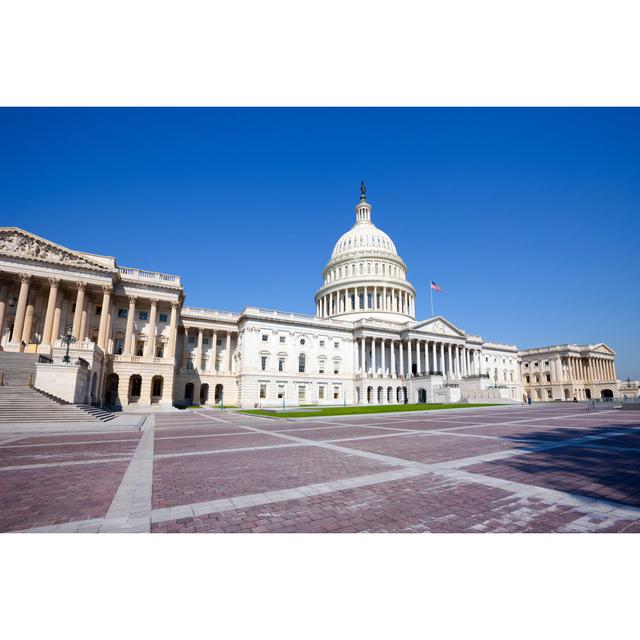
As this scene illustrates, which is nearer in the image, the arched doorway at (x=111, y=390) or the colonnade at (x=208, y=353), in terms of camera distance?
the arched doorway at (x=111, y=390)

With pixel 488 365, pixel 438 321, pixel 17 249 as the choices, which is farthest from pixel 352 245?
pixel 17 249

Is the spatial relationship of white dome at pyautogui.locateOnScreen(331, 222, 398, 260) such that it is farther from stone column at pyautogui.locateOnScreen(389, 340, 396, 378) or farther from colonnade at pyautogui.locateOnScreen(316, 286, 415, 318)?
stone column at pyautogui.locateOnScreen(389, 340, 396, 378)

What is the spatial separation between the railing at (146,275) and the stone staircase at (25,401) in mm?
19263

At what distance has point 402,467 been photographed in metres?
9.69

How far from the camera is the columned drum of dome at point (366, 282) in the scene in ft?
258

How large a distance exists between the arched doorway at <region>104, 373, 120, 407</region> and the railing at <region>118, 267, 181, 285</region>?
1306 centimetres

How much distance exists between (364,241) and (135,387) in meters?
62.6

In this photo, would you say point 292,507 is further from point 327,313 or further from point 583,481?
point 327,313

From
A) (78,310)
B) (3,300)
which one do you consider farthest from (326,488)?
(3,300)

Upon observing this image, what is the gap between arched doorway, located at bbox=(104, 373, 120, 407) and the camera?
43.0 meters

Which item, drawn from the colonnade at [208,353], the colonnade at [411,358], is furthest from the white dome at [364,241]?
the colonnade at [208,353]

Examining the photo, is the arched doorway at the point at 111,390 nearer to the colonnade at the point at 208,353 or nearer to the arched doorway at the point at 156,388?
the arched doorway at the point at 156,388
